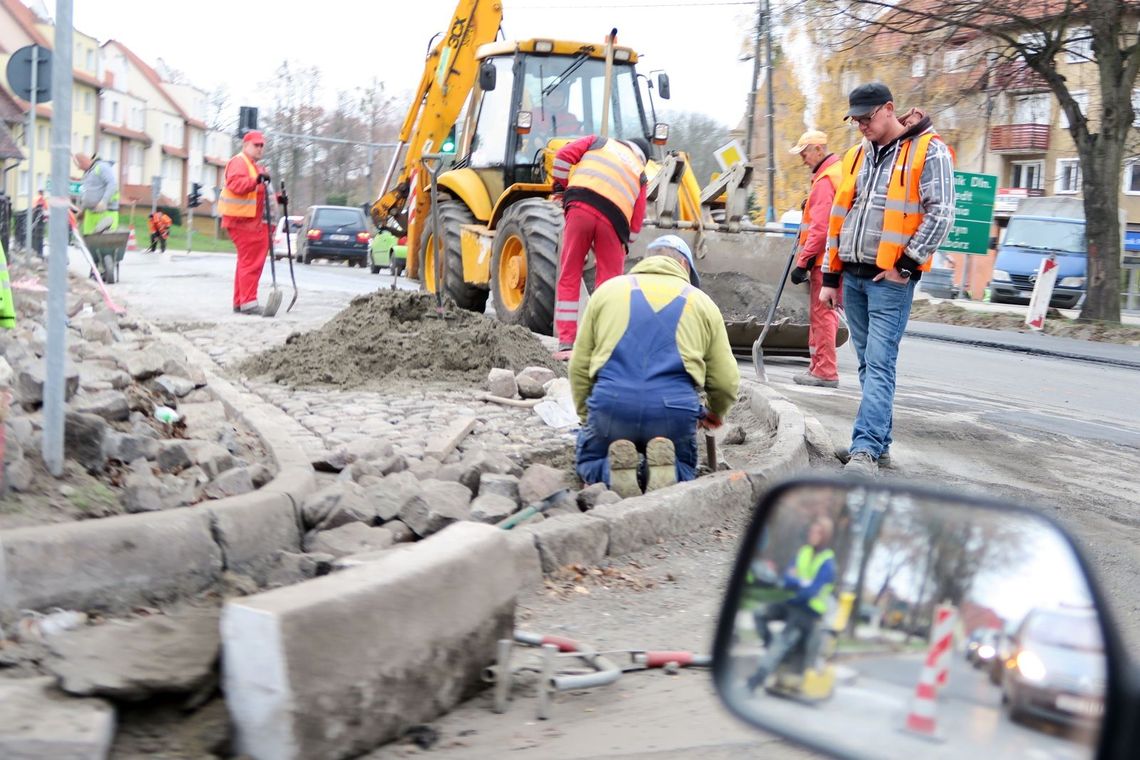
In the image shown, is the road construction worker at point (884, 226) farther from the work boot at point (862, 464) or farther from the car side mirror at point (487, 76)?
the car side mirror at point (487, 76)

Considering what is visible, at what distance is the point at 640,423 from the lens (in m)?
5.77

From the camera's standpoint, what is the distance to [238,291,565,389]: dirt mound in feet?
29.4

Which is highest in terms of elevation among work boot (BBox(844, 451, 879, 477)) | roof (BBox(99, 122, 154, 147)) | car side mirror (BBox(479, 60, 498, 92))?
roof (BBox(99, 122, 154, 147))

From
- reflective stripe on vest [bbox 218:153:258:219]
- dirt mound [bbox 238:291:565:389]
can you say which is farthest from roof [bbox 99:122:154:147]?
dirt mound [bbox 238:291:565:389]

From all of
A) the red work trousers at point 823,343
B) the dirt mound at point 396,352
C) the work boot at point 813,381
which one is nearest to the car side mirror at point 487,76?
the dirt mound at point 396,352

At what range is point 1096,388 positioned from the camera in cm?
1186

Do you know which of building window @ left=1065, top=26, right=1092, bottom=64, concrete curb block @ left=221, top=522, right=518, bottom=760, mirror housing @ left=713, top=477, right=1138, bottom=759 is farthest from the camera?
building window @ left=1065, top=26, right=1092, bottom=64

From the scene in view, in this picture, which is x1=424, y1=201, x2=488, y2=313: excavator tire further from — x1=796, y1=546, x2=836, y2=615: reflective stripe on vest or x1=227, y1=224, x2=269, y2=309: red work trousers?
x1=796, y1=546, x2=836, y2=615: reflective stripe on vest

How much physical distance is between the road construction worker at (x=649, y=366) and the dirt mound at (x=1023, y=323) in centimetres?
1638

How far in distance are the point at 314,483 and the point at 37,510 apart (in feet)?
3.84

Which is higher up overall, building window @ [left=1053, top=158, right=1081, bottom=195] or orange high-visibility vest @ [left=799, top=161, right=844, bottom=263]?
building window @ [left=1053, top=158, right=1081, bottom=195]

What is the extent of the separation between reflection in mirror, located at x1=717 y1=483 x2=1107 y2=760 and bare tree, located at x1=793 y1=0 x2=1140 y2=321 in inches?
816

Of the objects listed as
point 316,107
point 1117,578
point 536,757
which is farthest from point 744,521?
point 316,107

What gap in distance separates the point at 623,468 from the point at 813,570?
159 inches
